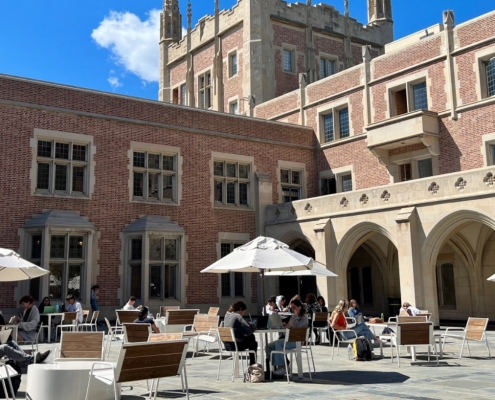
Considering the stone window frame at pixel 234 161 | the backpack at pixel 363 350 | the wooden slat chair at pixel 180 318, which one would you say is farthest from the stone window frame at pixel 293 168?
the backpack at pixel 363 350

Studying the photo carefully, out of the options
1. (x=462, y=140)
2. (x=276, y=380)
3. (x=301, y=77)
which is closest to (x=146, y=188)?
(x=301, y=77)

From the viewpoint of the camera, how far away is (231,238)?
71.5 ft

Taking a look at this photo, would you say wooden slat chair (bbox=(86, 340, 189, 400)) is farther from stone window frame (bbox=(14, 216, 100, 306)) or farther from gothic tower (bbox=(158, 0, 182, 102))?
gothic tower (bbox=(158, 0, 182, 102))

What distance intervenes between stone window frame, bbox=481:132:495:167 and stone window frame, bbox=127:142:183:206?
10184mm

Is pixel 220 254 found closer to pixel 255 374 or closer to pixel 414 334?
pixel 414 334

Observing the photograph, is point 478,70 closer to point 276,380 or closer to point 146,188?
point 146,188

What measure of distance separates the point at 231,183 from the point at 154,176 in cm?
321

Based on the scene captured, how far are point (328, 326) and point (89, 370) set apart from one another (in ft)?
25.8

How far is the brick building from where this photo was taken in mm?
17625

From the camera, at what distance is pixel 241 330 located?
8648 millimetres

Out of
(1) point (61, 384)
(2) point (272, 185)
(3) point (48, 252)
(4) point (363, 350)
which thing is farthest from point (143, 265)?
(1) point (61, 384)

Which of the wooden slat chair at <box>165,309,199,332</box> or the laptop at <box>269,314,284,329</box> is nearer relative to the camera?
the laptop at <box>269,314,284,329</box>

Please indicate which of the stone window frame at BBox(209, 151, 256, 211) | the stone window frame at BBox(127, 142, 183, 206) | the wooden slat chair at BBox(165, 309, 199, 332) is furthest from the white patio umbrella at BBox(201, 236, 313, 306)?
the stone window frame at BBox(209, 151, 256, 211)

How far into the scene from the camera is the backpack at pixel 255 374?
834cm
